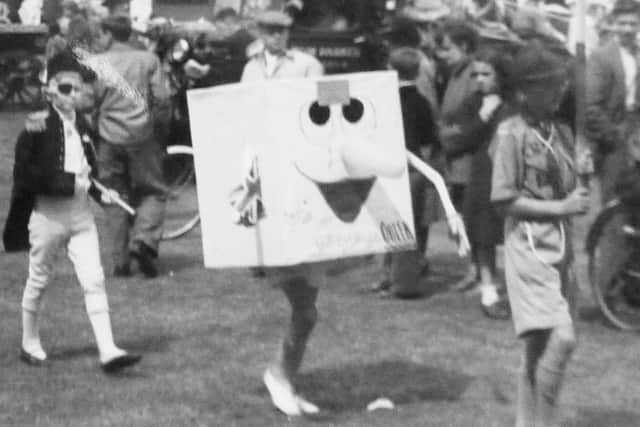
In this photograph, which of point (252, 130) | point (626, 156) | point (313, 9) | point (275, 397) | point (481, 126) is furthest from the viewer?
point (313, 9)

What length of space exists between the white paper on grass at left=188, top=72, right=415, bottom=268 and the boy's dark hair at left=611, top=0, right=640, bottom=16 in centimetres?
412

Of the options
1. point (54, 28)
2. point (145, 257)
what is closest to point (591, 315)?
point (145, 257)

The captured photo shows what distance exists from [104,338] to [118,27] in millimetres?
4051

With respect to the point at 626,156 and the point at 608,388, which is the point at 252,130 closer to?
the point at 608,388

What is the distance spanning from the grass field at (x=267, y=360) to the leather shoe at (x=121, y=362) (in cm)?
7

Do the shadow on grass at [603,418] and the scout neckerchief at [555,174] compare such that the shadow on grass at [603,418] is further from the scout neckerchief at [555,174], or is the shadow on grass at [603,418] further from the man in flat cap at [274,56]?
the man in flat cap at [274,56]

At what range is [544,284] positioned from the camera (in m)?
6.72

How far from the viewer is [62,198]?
8695mm

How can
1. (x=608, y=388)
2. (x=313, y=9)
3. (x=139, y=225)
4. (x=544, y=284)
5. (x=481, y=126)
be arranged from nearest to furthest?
1. (x=544, y=284)
2. (x=608, y=388)
3. (x=481, y=126)
4. (x=139, y=225)
5. (x=313, y=9)

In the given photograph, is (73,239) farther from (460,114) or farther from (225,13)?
(225,13)

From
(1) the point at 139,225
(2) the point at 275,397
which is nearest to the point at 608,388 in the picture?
(2) the point at 275,397

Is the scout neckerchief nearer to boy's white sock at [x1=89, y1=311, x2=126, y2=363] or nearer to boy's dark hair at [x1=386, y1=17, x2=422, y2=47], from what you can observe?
boy's white sock at [x1=89, y1=311, x2=126, y2=363]

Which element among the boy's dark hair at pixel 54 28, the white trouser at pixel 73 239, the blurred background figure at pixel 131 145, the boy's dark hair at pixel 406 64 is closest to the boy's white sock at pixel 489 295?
the boy's dark hair at pixel 406 64

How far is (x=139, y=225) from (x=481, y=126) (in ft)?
9.32
